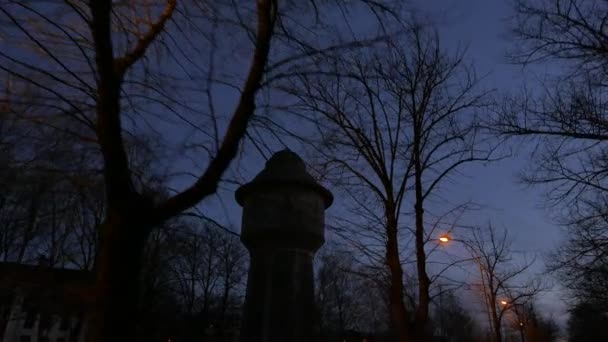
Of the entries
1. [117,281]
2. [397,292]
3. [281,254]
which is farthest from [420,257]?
[117,281]

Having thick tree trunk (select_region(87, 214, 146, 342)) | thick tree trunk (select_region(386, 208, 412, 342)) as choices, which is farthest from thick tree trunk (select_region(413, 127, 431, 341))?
thick tree trunk (select_region(87, 214, 146, 342))

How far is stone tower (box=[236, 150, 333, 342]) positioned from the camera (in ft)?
28.1

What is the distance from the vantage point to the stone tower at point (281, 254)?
855cm

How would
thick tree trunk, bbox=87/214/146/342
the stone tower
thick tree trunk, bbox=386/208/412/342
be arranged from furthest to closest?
1. thick tree trunk, bbox=386/208/412/342
2. the stone tower
3. thick tree trunk, bbox=87/214/146/342

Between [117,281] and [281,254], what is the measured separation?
17.8ft

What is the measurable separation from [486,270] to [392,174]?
16.9 meters

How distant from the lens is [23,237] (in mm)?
19578

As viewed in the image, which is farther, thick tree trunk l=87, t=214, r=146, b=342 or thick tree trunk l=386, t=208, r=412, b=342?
thick tree trunk l=386, t=208, r=412, b=342

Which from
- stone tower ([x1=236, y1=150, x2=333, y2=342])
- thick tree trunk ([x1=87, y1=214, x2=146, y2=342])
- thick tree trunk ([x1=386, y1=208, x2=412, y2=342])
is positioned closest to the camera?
thick tree trunk ([x1=87, y1=214, x2=146, y2=342])

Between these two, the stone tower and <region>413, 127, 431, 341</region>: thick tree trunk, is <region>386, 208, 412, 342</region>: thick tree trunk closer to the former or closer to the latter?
A: <region>413, 127, 431, 341</region>: thick tree trunk

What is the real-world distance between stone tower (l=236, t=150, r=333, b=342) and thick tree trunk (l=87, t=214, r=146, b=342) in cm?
462

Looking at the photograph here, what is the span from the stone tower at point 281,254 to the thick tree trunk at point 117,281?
15.2 feet

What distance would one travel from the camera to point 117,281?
3.62m

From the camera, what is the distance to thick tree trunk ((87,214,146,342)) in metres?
3.50
